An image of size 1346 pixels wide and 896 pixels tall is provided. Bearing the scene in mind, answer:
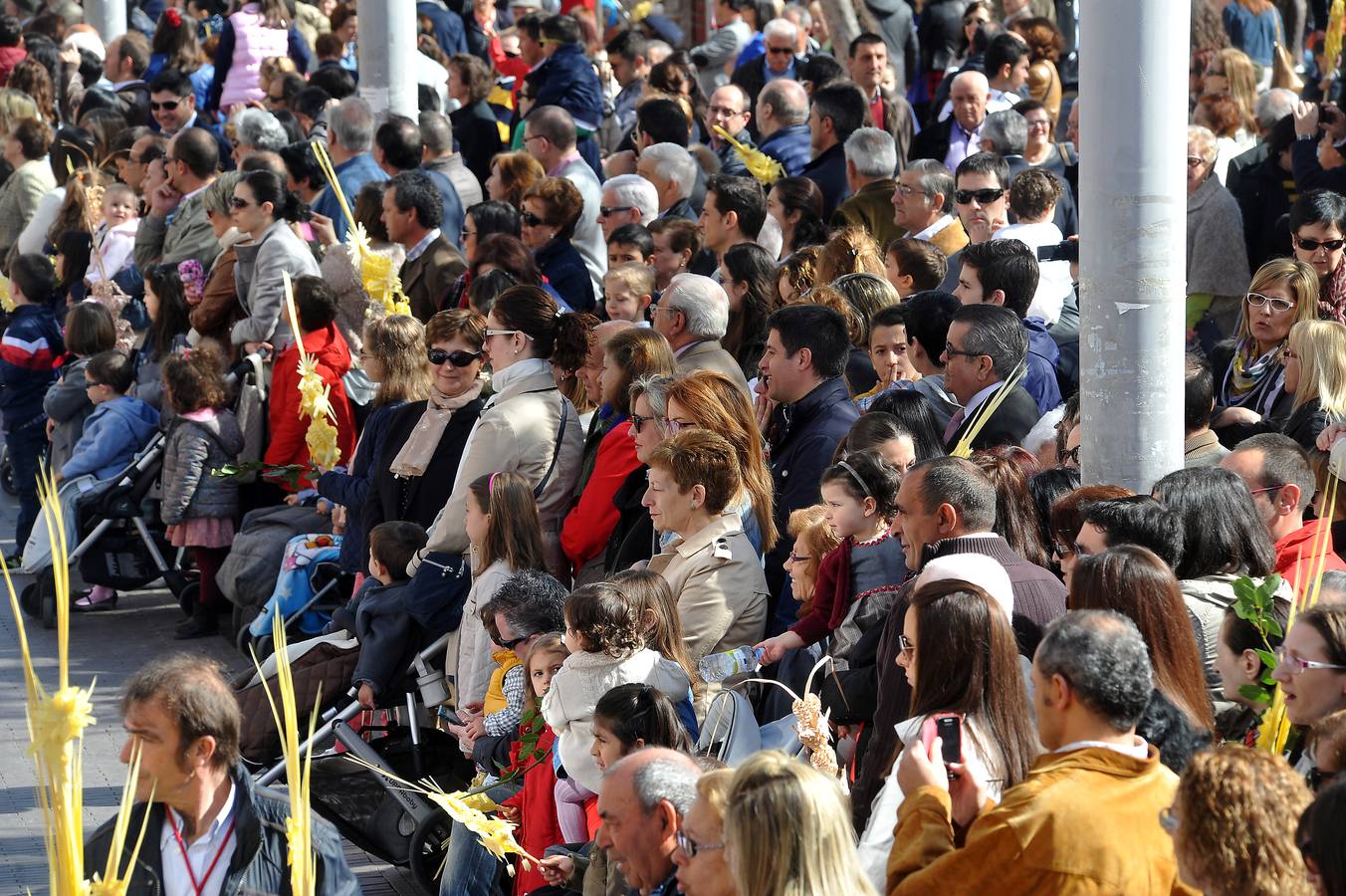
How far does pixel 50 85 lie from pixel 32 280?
5094 mm

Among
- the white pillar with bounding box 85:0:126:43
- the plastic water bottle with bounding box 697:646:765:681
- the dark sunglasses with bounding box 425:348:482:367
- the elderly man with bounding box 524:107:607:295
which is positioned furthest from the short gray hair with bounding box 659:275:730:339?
the white pillar with bounding box 85:0:126:43

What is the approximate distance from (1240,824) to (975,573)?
4.50ft

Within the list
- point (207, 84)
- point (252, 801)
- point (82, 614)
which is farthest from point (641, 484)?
point (207, 84)

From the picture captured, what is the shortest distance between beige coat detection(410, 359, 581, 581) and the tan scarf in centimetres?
34

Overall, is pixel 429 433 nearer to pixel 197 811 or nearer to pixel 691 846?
pixel 197 811

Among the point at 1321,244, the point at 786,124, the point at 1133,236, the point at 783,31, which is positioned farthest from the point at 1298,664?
the point at 783,31

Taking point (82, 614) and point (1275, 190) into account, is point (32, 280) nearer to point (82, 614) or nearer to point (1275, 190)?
point (82, 614)

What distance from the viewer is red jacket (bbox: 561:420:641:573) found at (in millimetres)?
6953

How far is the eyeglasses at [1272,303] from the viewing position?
6852mm

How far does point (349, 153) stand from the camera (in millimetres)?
11383

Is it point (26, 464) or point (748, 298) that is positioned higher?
point (748, 298)

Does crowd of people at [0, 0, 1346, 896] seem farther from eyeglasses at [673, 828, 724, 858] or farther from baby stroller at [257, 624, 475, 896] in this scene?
baby stroller at [257, 624, 475, 896]

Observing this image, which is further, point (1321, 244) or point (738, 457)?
point (1321, 244)

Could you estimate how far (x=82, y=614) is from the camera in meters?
10.1
